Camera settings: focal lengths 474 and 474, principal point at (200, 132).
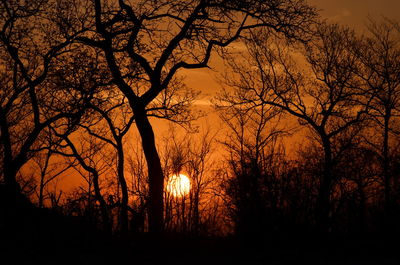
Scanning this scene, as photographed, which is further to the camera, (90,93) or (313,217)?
(90,93)

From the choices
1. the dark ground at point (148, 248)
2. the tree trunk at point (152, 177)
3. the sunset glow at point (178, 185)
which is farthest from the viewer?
the sunset glow at point (178, 185)

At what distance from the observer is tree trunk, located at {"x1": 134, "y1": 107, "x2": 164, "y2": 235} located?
13570mm

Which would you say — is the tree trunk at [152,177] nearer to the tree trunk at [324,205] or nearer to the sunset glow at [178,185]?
the tree trunk at [324,205]

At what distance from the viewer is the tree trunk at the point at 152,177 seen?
13.6m

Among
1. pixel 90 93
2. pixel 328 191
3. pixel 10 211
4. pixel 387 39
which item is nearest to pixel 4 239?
pixel 10 211

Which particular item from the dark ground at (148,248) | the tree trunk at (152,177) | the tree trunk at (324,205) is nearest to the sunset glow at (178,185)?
the tree trunk at (152,177)

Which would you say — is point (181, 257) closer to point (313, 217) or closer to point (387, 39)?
point (313, 217)

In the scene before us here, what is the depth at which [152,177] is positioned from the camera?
14070 millimetres

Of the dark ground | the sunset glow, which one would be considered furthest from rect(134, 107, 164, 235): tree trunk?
the sunset glow

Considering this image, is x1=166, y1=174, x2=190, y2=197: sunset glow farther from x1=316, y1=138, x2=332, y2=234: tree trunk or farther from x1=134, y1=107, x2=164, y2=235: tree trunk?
x1=316, y1=138, x2=332, y2=234: tree trunk

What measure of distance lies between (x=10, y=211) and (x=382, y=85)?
88.2 feet

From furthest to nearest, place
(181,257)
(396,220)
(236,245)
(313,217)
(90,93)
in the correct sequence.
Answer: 1. (90,93)
2. (396,220)
3. (313,217)
4. (236,245)
5. (181,257)

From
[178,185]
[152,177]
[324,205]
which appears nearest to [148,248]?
[152,177]

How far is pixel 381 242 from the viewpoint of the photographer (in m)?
12.7
